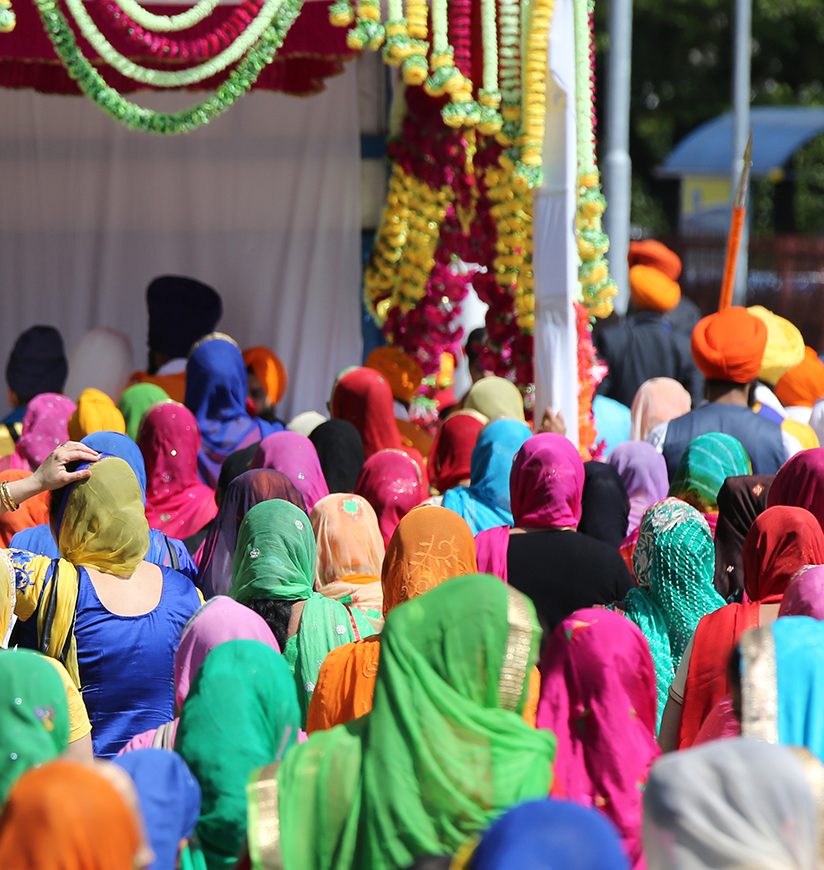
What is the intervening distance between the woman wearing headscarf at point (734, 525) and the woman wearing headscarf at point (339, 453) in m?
1.36

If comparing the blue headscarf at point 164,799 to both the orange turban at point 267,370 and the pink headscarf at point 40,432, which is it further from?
the orange turban at point 267,370

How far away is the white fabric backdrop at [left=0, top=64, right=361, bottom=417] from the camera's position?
26.7 ft

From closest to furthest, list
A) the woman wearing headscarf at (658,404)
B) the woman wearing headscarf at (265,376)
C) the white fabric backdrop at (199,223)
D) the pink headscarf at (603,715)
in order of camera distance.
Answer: the pink headscarf at (603,715), the woman wearing headscarf at (658,404), the woman wearing headscarf at (265,376), the white fabric backdrop at (199,223)

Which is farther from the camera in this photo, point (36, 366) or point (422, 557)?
point (36, 366)

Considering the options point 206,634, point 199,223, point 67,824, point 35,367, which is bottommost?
point 35,367

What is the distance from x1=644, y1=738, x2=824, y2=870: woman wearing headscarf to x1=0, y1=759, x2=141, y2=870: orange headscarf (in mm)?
641

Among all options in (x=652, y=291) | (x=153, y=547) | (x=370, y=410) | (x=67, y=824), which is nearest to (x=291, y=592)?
(x=153, y=547)

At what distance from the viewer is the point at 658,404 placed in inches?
230

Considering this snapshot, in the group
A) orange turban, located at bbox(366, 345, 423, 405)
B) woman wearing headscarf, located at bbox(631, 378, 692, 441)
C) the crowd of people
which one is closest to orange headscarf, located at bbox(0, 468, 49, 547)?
the crowd of people

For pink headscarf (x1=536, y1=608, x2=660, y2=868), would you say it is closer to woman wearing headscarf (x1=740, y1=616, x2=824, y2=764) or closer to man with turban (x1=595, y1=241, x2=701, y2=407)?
woman wearing headscarf (x1=740, y1=616, x2=824, y2=764)

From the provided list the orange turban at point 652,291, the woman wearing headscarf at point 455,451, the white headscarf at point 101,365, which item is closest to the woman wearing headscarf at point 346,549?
the woman wearing headscarf at point 455,451

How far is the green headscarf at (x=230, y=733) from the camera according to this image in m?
2.50

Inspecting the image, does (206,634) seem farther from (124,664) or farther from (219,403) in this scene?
(219,403)

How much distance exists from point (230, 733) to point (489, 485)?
7.28 ft
